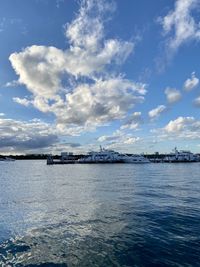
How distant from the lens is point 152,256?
17.9m

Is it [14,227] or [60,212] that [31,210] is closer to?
[60,212]

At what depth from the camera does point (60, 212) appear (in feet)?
106

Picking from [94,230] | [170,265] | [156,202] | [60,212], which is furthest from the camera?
[156,202]

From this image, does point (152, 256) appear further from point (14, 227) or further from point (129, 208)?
point (129, 208)

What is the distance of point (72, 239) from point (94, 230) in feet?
9.17

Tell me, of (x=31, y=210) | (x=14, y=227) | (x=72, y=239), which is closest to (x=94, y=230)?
(x=72, y=239)

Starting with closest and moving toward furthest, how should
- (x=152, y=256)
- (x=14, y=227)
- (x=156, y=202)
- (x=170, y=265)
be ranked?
1. (x=170, y=265)
2. (x=152, y=256)
3. (x=14, y=227)
4. (x=156, y=202)

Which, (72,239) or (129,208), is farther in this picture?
(129,208)

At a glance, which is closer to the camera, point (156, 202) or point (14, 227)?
point (14, 227)

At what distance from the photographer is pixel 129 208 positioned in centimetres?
3384

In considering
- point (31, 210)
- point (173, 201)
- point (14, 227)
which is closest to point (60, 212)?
point (31, 210)

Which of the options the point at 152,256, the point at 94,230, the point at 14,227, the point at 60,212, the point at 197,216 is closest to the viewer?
the point at 152,256

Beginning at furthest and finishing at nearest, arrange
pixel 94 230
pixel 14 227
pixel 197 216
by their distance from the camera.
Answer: pixel 197 216
pixel 14 227
pixel 94 230

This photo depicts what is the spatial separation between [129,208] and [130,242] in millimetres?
13315
